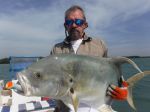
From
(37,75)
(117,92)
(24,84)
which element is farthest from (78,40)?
(24,84)

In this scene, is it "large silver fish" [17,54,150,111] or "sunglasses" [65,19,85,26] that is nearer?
"large silver fish" [17,54,150,111]

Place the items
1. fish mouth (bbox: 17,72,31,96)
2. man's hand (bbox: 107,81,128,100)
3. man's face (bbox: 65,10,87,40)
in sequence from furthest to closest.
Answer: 1. man's face (bbox: 65,10,87,40)
2. man's hand (bbox: 107,81,128,100)
3. fish mouth (bbox: 17,72,31,96)

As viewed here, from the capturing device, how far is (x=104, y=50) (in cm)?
394

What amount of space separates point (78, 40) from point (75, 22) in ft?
0.84

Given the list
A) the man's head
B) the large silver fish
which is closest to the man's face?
the man's head

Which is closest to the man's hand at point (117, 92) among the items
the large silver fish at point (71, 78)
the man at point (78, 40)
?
the large silver fish at point (71, 78)

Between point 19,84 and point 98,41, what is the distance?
4.73ft

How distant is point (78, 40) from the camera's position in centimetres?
388

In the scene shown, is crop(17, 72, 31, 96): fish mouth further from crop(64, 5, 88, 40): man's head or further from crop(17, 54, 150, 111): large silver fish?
crop(64, 5, 88, 40): man's head

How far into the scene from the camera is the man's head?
3.74 meters

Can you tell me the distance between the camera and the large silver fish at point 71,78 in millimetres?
2881

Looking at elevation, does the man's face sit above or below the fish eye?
above

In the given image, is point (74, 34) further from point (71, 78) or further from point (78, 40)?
point (71, 78)

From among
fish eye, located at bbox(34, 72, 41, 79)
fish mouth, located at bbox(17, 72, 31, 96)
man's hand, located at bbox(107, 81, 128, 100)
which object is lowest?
man's hand, located at bbox(107, 81, 128, 100)
